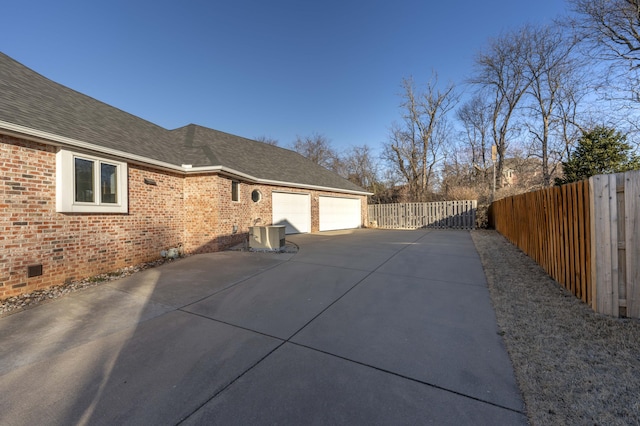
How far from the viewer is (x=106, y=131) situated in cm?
706

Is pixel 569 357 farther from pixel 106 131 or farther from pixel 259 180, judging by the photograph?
pixel 259 180

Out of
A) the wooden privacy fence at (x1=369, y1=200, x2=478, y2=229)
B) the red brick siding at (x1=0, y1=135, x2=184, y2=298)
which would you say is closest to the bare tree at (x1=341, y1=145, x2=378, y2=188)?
the wooden privacy fence at (x1=369, y1=200, x2=478, y2=229)

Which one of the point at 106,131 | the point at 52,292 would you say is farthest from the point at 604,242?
the point at 106,131

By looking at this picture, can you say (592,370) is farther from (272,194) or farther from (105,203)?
(272,194)

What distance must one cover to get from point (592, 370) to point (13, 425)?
4667mm

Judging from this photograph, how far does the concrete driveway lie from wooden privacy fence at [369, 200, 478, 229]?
13430 mm

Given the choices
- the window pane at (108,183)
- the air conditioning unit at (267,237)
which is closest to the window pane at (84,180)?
the window pane at (108,183)

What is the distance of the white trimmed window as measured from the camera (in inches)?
209

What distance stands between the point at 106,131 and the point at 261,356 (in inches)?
299

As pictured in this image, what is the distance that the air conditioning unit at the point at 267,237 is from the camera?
8258 mm

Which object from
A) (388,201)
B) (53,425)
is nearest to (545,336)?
(53,425)

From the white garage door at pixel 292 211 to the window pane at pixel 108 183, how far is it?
6276 mm

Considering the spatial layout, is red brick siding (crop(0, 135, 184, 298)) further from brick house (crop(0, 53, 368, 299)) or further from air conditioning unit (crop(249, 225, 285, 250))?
air conditioning unit (crop(249, 225, 285, 250))

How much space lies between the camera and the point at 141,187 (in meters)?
7.29
